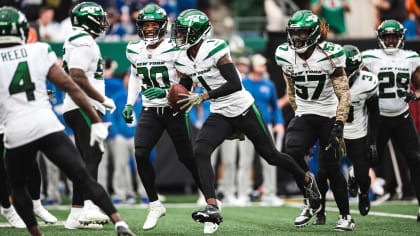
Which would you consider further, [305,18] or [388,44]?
[388,44]

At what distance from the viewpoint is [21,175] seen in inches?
190

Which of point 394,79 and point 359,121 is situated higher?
point 394,79

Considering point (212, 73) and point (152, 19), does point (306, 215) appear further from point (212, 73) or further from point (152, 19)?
point (152, 19)

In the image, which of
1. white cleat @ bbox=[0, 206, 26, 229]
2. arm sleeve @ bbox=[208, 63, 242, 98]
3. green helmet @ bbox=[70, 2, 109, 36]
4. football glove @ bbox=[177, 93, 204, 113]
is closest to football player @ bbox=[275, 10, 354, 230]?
arm sleeve @ bbox=[208, 63, 242, 98]

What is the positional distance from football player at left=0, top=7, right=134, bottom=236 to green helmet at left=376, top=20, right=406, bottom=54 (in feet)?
12.5

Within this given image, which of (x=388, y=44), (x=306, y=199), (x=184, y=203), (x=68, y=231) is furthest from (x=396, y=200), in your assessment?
(x=68, y=231)

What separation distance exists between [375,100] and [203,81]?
73.3 inches

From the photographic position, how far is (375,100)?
6.90 metres

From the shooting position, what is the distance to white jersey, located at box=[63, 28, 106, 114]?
6.13m

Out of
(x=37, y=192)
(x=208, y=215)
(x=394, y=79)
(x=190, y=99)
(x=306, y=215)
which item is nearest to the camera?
(x=208, y=215)

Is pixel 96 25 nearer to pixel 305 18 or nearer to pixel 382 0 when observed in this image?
pixel 305 18

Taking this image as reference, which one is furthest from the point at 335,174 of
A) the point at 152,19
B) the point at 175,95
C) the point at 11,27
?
the point at 11,27

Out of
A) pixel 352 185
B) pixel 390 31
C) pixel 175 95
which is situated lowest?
pixel 352 185

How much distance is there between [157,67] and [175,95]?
2.17ft
